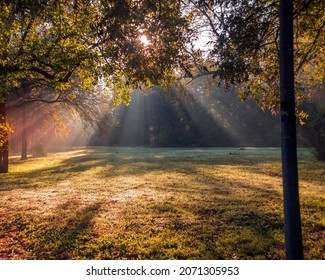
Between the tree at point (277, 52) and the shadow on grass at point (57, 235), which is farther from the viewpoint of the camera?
the shadow on grass at point (57, 235)

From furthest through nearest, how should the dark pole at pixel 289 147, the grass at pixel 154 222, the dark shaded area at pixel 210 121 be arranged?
1. the dark shaded area at pixel 210 121
2. the grass at pixel 154 222
3. the dark pole at pixel 289 147

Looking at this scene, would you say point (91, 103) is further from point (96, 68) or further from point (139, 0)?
point (139, 0)

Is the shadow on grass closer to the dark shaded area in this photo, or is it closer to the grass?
the grass

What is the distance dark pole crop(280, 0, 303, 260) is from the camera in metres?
4.47

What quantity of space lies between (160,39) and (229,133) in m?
56.3

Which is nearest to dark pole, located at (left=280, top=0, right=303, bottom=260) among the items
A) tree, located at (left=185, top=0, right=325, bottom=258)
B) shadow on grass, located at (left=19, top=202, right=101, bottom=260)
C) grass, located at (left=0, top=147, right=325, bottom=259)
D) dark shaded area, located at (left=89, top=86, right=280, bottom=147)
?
tree, located at (left=185, top=0, right=325, bottom=258)

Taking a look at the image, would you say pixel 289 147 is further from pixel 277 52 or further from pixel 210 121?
pixel 210 121

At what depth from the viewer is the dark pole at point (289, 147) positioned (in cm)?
447

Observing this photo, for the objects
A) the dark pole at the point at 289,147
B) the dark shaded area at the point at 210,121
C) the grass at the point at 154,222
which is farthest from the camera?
the dark shaded area at the point at 210,121

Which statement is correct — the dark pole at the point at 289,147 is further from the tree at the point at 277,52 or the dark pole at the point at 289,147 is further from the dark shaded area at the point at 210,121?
the dark shaded area at the point at 210,121

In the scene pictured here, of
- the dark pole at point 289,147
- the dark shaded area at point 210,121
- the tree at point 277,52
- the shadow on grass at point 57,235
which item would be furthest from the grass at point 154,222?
the dark shaded area at point 210,121

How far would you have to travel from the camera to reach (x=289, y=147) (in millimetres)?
4461

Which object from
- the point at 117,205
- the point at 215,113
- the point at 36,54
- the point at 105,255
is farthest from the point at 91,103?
the point at 215,113

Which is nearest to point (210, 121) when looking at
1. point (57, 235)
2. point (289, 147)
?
point (57, 235)
